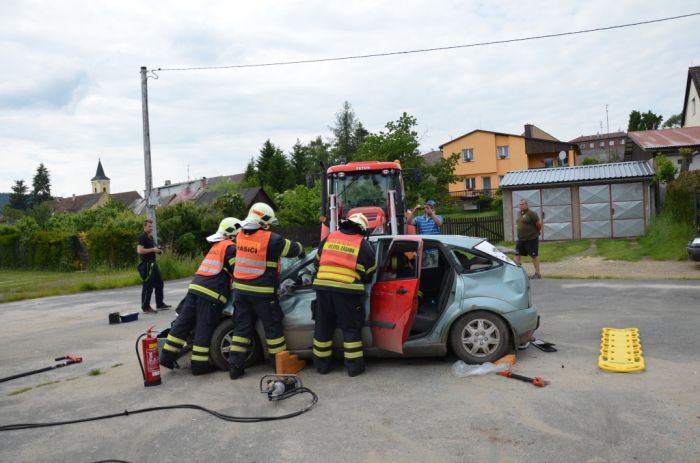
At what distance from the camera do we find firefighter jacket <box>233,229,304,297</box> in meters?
6.43

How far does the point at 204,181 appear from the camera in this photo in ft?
278

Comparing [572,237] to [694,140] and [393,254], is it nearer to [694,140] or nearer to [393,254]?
[694,140]

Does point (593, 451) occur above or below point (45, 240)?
below

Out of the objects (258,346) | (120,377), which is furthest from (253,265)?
(120,377)

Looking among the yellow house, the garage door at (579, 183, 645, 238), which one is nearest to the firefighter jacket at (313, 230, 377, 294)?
the garage door at (579, 183, 645, 238)

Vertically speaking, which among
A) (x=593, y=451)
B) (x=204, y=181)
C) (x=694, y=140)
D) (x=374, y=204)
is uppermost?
(x=204, y=181)

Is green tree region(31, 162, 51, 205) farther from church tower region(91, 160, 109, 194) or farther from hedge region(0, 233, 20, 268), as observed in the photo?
hedge region(0, 233, 20, 268)

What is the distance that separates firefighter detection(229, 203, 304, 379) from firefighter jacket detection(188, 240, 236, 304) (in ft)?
0.87

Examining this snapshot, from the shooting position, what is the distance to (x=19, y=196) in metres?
94.4

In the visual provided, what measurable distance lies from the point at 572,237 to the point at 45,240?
2534 centimetres

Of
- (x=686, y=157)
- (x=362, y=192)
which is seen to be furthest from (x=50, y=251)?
(x=686, y=157)

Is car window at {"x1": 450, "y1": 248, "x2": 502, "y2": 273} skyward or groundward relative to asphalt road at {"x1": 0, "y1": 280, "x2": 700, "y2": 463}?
skyward

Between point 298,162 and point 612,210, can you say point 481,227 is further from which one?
point 298,162

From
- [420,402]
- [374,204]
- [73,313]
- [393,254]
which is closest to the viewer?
[420,402]
